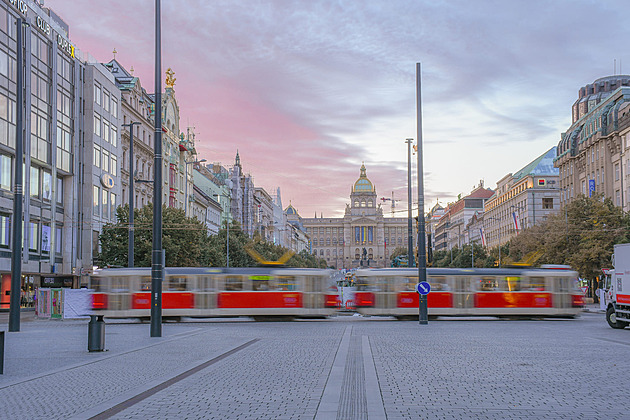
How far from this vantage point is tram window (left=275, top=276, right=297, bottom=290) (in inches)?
1462

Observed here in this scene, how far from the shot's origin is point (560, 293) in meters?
38.5

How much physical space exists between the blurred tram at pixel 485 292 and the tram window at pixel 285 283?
13.0ft

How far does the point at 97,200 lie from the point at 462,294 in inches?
1325

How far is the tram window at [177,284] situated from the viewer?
3672 centimetres

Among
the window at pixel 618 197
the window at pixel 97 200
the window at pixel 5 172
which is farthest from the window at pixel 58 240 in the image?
the window at pixel 618 197

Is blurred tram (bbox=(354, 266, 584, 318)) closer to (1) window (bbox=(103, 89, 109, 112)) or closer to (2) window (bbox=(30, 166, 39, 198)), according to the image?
(2) window (bbox=(30, 166, 39, 198))

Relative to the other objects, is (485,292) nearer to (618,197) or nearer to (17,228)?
(17,228)

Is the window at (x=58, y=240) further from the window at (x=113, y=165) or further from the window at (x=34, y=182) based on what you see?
the window at (x=113, y=165)

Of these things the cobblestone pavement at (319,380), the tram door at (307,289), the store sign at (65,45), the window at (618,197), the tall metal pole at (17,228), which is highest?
the store sign at (65,45)

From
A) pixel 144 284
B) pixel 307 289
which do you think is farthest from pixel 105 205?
pixel 307 289

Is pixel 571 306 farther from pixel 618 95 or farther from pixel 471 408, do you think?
pixel 618 95

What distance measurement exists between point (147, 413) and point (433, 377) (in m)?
5.41

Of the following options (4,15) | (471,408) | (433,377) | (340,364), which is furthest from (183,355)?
(4,15)

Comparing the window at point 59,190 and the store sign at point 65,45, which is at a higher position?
the store sign at point 65,45
